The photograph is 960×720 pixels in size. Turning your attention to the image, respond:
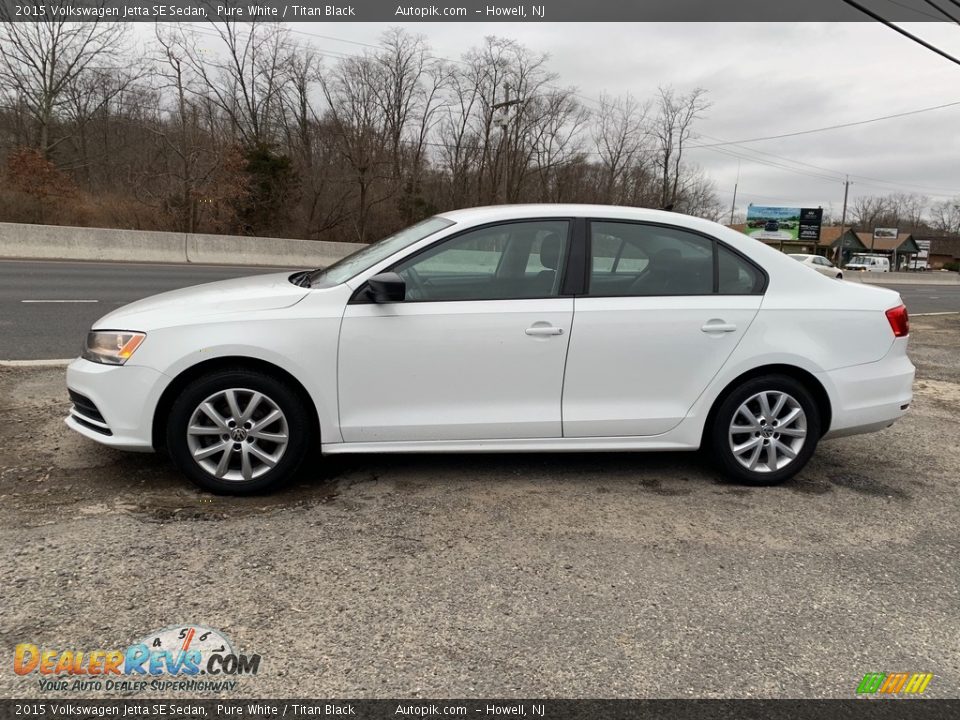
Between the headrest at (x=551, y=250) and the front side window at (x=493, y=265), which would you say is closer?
the front side window at (x=493, y=265)

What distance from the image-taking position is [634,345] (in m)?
3.74

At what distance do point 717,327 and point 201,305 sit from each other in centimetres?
294

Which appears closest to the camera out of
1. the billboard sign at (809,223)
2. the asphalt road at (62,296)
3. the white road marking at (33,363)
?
the white road marking at (33,363)

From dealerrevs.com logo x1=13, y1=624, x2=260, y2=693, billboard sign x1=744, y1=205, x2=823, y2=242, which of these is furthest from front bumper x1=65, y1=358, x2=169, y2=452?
billboard sign x1=744, y1=205, x2=823, y2=242

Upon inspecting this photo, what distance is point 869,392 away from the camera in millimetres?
4008

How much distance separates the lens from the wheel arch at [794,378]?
12.8 ft

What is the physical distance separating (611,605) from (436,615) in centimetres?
73

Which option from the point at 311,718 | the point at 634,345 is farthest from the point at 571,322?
the point at 311,718

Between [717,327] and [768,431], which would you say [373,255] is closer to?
[717,327]

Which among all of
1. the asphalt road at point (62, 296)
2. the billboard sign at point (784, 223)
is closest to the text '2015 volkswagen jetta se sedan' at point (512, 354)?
the asphalt road at point (62, 296)

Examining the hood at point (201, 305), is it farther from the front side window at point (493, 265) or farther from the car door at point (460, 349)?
the front side window at point (493, 265)

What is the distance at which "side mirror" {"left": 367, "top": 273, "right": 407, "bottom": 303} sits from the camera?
344cm

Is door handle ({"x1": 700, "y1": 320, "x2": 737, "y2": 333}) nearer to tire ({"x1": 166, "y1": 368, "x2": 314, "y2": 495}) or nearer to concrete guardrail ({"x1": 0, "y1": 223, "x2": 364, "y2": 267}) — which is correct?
tire ({"x1": 166, "y1": 368, "x2": 314, "y2": 495})

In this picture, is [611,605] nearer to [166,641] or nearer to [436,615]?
[436,615]
